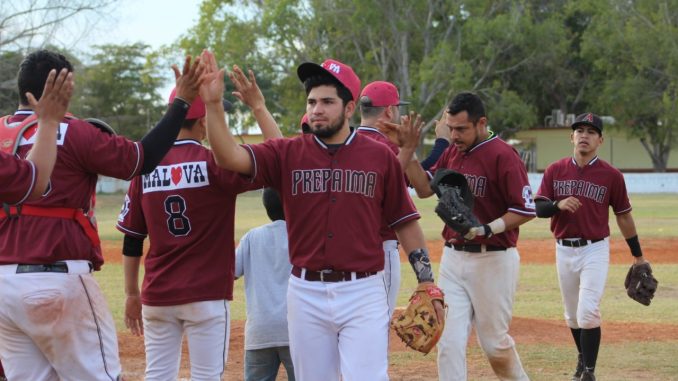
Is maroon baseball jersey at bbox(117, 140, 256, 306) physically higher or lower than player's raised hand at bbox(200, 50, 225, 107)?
lower

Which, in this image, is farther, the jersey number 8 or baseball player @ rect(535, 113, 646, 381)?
baseball player @ rect(535, 113, 646, 381)

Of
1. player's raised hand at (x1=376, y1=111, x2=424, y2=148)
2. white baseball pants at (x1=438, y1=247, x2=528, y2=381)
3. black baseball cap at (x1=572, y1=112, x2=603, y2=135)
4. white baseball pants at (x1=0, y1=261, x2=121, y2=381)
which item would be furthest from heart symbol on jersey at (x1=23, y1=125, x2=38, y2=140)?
black baseball cap at (x1=572, y1=112, x2=603, y2=135)

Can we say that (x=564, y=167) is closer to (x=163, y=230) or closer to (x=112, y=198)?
(x=163, y=230)

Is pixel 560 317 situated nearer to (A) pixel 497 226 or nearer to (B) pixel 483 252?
(B) pixel 483 252

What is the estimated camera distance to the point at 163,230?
17.4 ft

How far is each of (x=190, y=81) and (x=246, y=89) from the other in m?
0.76

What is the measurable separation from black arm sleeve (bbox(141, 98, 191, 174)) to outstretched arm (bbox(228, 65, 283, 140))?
0.64 m

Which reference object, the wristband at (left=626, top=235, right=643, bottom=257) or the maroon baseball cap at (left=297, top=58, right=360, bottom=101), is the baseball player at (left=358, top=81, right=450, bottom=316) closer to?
the maroon baseball cap at (left=297, top=58, right=360, bottom=101)

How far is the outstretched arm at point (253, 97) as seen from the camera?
5.41 m

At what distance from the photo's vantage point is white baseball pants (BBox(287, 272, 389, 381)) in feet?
16.1

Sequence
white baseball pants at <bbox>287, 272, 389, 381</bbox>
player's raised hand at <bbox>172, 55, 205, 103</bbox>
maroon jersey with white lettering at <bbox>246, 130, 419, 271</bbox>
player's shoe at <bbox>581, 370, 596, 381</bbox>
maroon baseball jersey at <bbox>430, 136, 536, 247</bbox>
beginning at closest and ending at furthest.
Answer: player's raised hand at <bbox>172, 55, 205, 103</bbox> → white baseball pants at <bbox>287, 272, 389, 381</bbox> → maroon jersey with white lettering at <bbox>246, 130, 419, 271</bbox> → maroon baseball jersey at <bbox>430, 136, 536, 247</bbox> → player's shoe at <bbox>581, 370, 596, 381</bbox>

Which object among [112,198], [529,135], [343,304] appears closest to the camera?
[343,304]

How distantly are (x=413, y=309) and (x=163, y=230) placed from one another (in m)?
1.47

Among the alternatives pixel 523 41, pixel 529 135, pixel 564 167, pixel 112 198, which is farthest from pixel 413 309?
pixel 529 135
